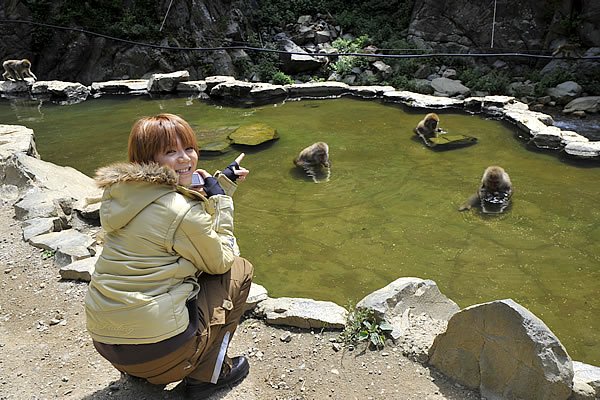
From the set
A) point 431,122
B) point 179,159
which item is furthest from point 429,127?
point 179,159

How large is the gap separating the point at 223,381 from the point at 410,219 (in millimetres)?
3419

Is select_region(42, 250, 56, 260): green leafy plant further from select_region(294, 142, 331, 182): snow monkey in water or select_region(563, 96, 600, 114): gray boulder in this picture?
select_region(563, 96, 600, 114): gray boulder

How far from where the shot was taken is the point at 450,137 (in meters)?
8.15

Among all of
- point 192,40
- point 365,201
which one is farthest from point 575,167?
point 192,40

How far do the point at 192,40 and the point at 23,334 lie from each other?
1424cm

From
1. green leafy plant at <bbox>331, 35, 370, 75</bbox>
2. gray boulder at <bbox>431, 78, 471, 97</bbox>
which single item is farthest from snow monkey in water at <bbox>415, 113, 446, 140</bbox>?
green leafy plant at <bbox>331, 35, 370, 75</bbox>

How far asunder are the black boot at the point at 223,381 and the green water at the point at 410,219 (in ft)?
4.89

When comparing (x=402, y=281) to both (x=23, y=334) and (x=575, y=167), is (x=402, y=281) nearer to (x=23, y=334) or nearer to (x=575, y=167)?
(x=23, y=334)

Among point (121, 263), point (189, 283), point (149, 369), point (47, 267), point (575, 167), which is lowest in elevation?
point (575, 167)

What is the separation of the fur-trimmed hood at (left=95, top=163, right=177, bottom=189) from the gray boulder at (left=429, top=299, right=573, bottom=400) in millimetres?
1864

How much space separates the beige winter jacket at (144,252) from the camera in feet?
7.52

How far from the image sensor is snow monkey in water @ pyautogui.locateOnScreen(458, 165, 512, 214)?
19.5ft

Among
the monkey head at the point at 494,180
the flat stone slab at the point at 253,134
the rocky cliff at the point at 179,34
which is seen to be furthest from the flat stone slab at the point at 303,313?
the rocky cliff at the point at 179,34

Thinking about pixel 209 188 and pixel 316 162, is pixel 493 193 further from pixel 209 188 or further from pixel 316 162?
pixel 209 188
